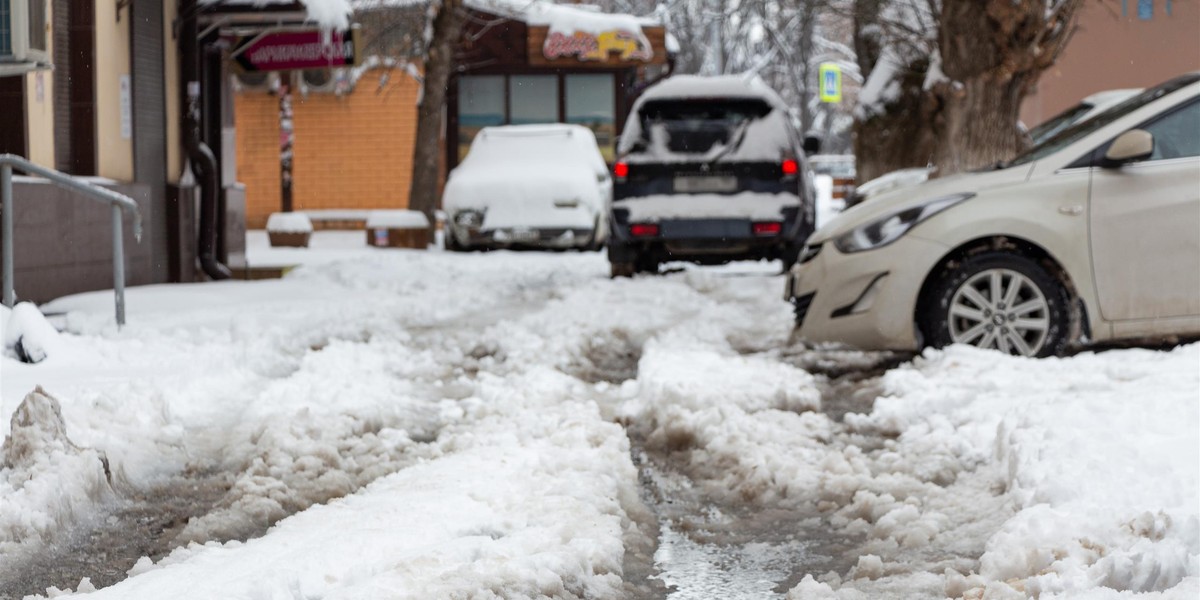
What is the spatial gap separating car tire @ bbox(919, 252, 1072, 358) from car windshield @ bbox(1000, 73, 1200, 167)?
0.70 meters

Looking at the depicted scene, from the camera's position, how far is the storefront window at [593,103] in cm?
3195

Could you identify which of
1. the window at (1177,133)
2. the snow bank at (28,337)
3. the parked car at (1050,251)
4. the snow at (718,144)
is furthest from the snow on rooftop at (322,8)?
the window at (1177,133)

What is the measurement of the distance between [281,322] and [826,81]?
26.6m

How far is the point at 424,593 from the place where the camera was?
375cm

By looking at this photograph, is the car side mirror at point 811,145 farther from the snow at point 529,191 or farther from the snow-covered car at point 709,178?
the snow at point 529,191

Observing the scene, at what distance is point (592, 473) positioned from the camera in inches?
207

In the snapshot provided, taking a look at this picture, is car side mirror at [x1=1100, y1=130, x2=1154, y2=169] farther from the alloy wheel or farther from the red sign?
the red sign

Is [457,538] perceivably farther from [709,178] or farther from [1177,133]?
[709,178]

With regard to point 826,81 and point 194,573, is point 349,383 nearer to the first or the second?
point 194,573

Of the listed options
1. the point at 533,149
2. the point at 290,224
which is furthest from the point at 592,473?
the point at 290,224

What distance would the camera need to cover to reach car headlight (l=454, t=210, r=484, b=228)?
19625 millimetres

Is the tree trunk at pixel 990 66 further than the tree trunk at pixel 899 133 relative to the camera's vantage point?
No

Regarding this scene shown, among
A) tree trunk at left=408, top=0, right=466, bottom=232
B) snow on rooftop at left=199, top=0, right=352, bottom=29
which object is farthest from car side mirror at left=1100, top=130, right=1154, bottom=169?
tree trunk at left=408, top=0, right=466, bottom=232

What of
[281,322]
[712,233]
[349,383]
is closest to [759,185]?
[712,233]
